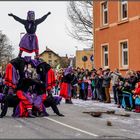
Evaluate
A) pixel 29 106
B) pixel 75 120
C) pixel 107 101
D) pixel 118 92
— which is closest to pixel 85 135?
pixel 75 120

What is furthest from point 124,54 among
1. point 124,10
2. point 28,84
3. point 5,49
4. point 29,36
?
point 5,49

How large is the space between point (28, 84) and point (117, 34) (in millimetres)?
18988

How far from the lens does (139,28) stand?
1283 inches

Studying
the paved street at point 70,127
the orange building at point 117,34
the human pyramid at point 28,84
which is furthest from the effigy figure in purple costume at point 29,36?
the orange building at point 117,34

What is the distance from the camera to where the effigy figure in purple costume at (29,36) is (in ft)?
60.2

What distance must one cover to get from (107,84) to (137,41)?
7.20m

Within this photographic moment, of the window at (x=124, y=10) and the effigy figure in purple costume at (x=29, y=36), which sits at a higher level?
the window at (x=124, y=10)

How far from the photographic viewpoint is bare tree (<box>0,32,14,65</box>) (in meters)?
92.6

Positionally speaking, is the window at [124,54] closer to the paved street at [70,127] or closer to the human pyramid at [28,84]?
the paved street at [70,127]

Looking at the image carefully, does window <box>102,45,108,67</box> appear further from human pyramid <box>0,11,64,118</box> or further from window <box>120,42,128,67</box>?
human pyramid <box>0,11,64,118</box>

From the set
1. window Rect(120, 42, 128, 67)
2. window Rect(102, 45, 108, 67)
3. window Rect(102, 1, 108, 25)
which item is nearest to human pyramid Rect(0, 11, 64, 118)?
window Rect(120, 42, 128, 67)

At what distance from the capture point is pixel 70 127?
14672mm

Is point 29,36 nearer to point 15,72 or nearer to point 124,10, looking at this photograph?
point 15,72

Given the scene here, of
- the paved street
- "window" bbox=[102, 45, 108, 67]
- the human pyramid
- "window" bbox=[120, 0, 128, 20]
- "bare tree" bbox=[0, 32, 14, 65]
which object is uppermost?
"bare tree" bbox=[0, 32, 14, 65]
